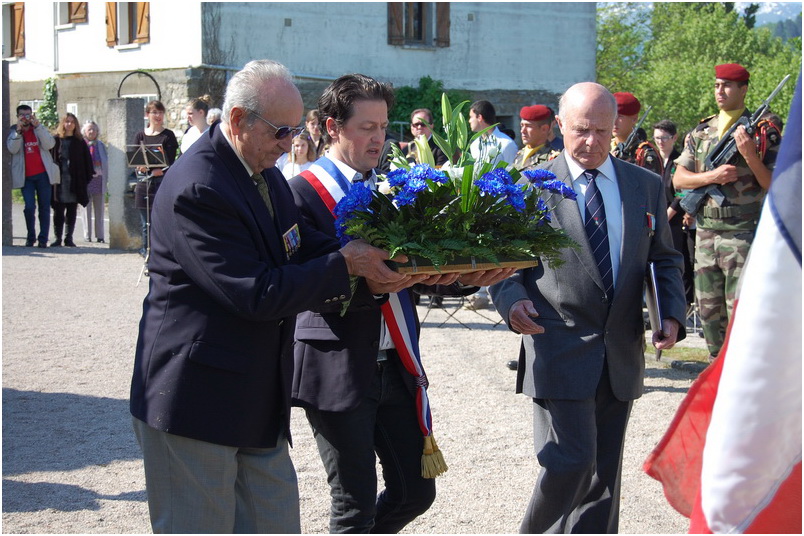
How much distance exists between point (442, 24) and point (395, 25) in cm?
153

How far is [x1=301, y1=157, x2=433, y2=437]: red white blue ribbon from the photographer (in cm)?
405

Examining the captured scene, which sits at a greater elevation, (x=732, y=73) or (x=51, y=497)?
(x=732, y=73)

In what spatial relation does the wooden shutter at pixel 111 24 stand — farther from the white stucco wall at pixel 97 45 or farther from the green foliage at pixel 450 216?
the green foliage at pixel 450 216

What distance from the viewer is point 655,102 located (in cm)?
5088

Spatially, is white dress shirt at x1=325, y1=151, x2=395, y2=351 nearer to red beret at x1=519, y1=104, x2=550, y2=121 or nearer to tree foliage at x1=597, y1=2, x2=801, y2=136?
red beret at x1=519, y1=104, x2=550, y2=121

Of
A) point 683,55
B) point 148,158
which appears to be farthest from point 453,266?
point 683,55

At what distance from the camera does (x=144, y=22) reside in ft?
79.8

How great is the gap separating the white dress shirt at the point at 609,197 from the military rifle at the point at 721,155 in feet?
11.5

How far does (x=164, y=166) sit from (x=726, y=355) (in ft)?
41.7

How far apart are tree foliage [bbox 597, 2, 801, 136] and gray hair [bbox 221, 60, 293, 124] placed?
3830 cm

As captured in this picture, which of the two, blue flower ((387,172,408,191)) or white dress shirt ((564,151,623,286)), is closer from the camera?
blue flower ((387,172,408,191))

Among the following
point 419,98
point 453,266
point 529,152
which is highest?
point 419,98

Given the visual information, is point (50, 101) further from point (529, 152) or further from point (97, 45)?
point (529, 152)

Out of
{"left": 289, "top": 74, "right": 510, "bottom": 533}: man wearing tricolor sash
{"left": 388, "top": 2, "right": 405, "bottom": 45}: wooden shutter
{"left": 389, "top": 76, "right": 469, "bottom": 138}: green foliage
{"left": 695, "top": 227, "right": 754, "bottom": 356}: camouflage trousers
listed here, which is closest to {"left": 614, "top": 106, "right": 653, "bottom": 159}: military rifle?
{"left": 695, "top": 227, "right": 754, "bottom": 356}: camouflage trousers
